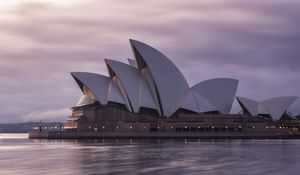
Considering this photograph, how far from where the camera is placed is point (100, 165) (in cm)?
3697

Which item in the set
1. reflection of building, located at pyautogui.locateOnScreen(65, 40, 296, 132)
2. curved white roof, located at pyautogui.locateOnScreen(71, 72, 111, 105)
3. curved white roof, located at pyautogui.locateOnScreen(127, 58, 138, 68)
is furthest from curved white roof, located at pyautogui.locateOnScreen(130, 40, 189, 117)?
curved white roof, located at pyautogui.locateOnScreen(71, 72, 111, 105)

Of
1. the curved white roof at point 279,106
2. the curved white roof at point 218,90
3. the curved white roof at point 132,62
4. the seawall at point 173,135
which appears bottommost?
the seawall at point 173,135

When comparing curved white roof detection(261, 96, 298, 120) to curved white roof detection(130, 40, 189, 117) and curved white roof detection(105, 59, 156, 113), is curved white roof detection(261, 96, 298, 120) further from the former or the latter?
curved white roof detection(105, 59, 156, 113)

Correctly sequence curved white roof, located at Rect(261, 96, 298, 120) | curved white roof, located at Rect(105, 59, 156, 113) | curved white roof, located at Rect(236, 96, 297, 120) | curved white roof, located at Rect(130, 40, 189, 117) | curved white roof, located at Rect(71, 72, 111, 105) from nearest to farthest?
1. curved white roof, located at Rect(130, 40, 189, 117)
2. curved white roof, located at Rect(105, 59, 156, 113)
3. curved white roof, located at Rect(71, 72, 111, 105)
4. curved white roof, located at Rect(236, 96, 297, 120)
5. curved white roof, located at Rect(261, 96, 298, 120)

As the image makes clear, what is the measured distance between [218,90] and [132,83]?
2000cm

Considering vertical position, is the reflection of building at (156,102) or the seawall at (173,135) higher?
the reflection of building at (156,102)

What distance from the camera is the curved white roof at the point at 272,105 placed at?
115 meters

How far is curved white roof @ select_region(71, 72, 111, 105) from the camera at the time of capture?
10019 cm

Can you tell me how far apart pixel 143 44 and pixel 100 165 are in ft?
192

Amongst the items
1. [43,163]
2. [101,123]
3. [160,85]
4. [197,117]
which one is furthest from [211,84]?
[43,163]

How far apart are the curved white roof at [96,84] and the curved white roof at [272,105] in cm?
3163

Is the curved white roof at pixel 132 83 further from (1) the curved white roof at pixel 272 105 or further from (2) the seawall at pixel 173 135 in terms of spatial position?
(1) the curved white roof at pixel 272 105

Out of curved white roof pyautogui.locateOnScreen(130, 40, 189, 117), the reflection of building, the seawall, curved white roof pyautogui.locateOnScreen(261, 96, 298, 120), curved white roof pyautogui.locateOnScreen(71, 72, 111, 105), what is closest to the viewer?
curved white roof pyautogui.locateOnScreen(130, 40, 189, 117)

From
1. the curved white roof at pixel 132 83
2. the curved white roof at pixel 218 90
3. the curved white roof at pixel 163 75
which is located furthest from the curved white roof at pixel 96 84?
the curved white roof at pixel 218 90
